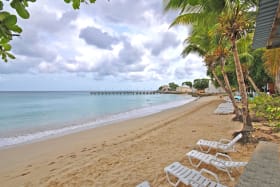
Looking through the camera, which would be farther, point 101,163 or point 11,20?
point 101,163

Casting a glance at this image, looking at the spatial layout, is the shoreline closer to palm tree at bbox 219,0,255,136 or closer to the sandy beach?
the sandy beach

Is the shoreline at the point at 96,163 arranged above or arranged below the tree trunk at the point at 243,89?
below

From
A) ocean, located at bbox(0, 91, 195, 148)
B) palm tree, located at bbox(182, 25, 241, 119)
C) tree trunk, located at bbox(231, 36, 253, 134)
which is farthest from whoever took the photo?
ocean, located at bbox(0, 91, 195, 148)

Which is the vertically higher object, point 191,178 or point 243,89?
point 243,89

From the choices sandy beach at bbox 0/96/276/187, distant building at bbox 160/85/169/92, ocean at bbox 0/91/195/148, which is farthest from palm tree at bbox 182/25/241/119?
distant building at bbox 160/85/169/92

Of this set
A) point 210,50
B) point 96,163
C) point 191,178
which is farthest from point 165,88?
point 191,178

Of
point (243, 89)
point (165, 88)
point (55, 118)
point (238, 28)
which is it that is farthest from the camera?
point (165, 88)

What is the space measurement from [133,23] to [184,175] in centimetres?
1324

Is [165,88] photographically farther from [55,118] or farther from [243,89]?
[243,89]

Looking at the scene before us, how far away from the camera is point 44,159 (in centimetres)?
668

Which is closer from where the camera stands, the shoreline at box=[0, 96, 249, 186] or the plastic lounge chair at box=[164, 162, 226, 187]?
the plastic lounge chair at box=[164, 162, 226, 187]

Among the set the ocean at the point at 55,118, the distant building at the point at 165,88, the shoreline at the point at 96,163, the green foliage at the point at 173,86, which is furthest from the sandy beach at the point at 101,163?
the distant building at the point at 165,88

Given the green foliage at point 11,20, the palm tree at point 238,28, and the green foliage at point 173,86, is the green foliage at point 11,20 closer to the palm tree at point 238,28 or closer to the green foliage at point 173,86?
the palm tree at point 238,28

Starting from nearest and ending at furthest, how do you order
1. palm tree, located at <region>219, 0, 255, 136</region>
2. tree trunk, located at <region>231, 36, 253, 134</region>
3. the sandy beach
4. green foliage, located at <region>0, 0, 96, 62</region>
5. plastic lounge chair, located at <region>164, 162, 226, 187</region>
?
green foliage, located at <region>0, 0, 96, 62</region> < plastic lounge chair, located at <region>164, 162, 226, 187</region> < the sandy beach < palm tree, located at <region>219, 0, 255, 136</region> < tree trunk, located at <region>231, 36, 253, 134</region>
